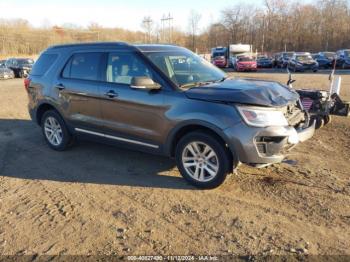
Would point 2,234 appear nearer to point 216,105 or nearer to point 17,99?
point 216,105

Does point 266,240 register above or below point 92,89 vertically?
below

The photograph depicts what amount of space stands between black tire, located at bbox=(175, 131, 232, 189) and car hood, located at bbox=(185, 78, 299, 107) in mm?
493

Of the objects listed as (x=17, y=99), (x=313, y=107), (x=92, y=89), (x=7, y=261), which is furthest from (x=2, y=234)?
(x=17, y=99)


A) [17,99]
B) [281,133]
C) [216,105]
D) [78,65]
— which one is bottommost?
[17,99]

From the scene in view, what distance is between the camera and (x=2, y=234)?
368 cm

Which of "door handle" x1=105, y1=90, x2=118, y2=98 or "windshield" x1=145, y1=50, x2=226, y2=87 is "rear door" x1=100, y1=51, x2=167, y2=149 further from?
"windshield" x1=145, y1=50, x2=226, y2=87

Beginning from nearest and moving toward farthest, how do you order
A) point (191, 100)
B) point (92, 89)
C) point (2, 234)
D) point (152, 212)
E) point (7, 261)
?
point (7, 261), point (2, 234), point (152, 212), point (191, 100), point (92, 89)

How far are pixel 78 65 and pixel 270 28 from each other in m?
84.0

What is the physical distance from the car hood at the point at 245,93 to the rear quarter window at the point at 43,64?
3114mm

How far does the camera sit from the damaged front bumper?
4.11m

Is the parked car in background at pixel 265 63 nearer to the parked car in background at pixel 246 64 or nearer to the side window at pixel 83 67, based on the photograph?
the parked car in background at pixel 246 64

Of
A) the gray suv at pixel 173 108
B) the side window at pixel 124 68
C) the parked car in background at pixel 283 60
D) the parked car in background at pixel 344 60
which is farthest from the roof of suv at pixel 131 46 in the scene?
the parked car in background at pixel 283 60

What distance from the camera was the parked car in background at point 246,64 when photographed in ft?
108

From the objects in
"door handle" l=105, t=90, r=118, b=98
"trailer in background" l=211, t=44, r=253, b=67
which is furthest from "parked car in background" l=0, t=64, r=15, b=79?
"door handle" l=105, t=90, r=118, b=98
